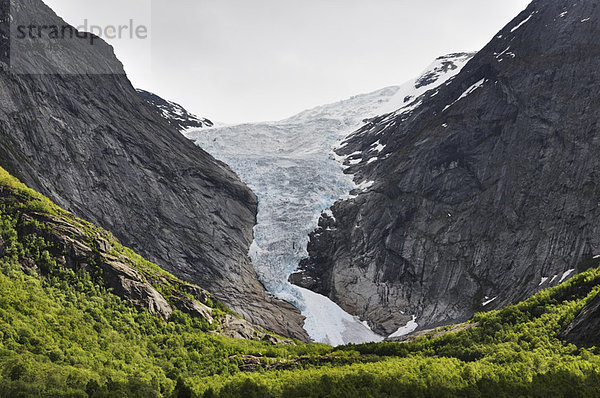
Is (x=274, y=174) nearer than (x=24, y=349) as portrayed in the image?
No

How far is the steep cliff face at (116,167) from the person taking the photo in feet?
231

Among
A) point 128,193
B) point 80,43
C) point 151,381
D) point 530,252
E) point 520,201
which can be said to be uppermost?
point 80,43

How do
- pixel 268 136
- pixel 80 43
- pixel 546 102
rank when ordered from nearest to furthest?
pixel 546 102
pixel 80 43
pixel 268 136

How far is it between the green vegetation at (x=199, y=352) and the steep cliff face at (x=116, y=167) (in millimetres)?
18873

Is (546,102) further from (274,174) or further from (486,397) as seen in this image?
(486,397)

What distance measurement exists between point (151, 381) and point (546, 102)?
262ft

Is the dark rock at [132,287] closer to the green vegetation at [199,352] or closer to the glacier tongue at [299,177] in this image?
the green vegetation at [199,352]

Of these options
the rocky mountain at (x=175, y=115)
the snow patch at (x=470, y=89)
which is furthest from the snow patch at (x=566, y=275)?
the rocky mountain at (x=175, y=115)

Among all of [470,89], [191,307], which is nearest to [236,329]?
[191,307]

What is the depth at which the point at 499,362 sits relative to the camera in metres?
42.4

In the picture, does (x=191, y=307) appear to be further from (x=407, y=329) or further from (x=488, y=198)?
(x=488, y=198)

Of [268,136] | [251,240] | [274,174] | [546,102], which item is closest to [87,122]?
[251,240]

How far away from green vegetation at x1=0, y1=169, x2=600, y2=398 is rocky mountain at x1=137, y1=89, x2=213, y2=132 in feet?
338

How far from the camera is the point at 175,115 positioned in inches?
6304
